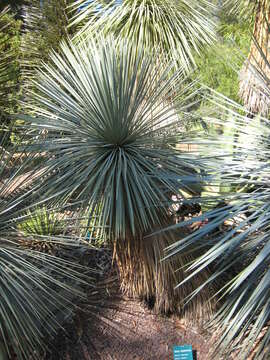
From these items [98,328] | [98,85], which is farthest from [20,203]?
[98,328]

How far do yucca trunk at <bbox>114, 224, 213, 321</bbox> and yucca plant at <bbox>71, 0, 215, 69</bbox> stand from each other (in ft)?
7.95

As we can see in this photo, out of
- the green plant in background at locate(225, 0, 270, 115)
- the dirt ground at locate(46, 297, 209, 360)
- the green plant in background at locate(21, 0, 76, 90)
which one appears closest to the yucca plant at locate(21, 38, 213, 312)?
the dirt ground at locate(46, 297, 209, 360)

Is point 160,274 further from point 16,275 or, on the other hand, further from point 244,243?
point 16,275

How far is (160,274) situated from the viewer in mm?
2801

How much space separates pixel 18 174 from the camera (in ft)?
8.03

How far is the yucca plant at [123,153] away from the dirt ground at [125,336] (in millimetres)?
172

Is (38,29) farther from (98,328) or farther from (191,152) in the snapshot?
(98,328)

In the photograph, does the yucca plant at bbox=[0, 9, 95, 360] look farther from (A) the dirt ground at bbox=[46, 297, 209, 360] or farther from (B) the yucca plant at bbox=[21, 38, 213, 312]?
(A) the dirt ground at bbox=[46, 297, 209, 360]

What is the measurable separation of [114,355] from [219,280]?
95 cm

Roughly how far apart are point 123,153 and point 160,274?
0.93 m

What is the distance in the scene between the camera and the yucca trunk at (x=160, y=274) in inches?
110

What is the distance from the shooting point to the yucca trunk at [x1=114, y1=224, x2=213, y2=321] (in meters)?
2.79

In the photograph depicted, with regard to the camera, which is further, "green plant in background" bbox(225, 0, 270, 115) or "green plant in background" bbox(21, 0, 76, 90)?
"green plant in background" bbox(21, 0, 76, 90)

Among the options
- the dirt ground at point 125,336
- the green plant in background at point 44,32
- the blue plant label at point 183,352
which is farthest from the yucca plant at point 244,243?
the green plant in background at point 44,32
